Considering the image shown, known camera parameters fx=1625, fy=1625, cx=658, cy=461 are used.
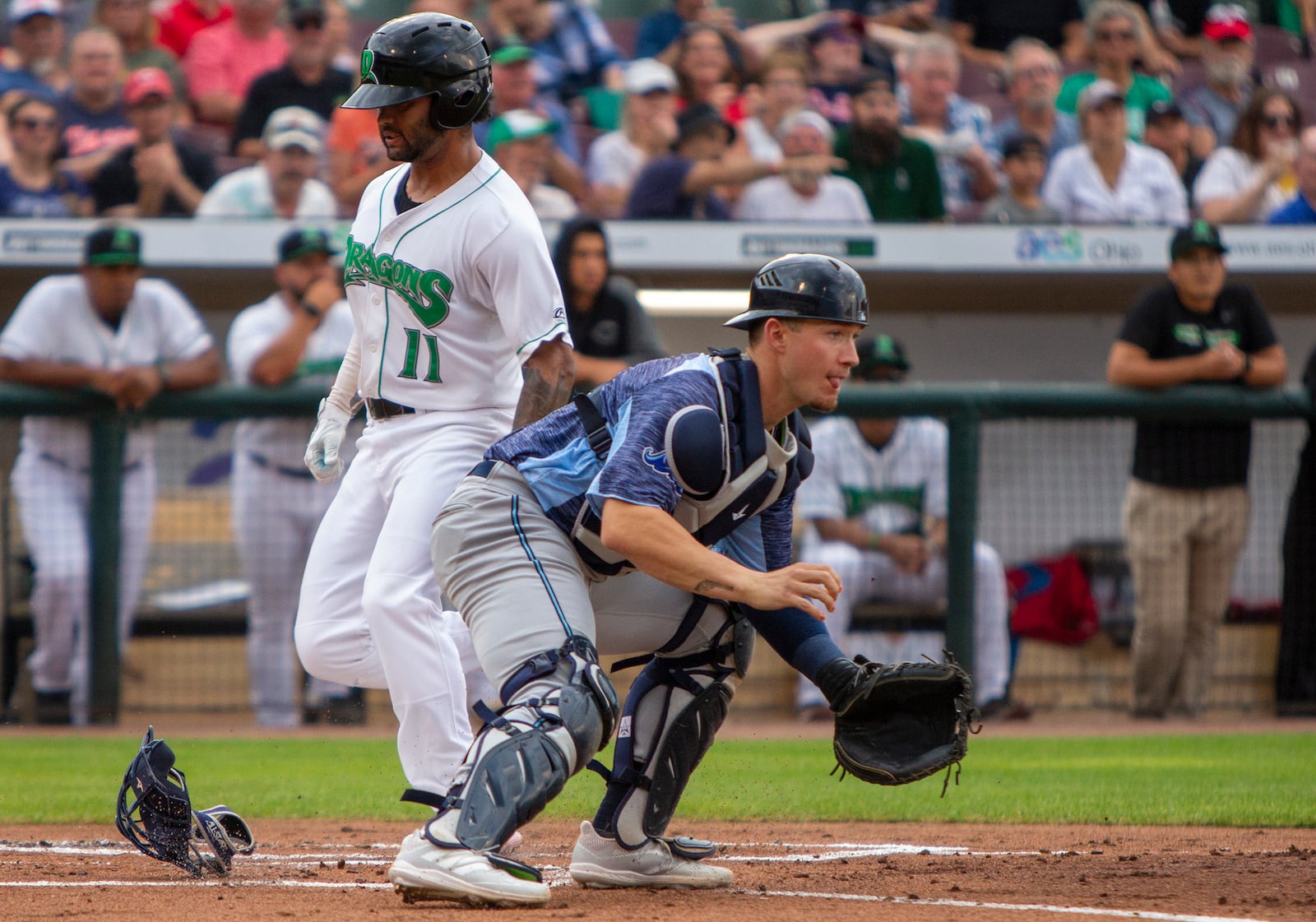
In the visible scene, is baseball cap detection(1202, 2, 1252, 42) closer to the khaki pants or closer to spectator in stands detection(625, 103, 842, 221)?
spectator in stands detection(625, 103, 842, 221)

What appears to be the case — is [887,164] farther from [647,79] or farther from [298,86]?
[298,86]

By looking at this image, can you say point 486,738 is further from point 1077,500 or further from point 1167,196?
point 1167,196

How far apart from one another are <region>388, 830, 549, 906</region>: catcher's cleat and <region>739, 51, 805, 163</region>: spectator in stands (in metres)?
6.51

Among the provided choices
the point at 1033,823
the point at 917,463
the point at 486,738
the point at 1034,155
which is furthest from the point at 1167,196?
the point at 486,738

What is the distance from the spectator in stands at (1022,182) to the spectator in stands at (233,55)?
13.7 feet

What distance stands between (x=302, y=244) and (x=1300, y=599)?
4.85 meters

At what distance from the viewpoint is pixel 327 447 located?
13.5 ft

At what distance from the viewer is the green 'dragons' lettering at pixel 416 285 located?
3711 mm

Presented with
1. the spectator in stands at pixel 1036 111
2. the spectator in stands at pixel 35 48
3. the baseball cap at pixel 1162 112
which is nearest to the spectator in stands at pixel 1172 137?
the baseball cap at pixel 1162 112

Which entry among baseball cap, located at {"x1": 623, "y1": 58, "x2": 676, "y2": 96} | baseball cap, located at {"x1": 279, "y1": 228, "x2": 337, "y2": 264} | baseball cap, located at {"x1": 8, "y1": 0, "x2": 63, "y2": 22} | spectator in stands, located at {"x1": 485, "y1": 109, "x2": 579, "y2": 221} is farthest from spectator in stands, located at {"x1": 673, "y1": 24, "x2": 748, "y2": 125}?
baseball cap, located at {"x1": 8, "y1": 0, "x2": 63, "y2": 22}

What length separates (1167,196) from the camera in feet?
29.5

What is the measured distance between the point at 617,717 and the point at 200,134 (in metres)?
6.63

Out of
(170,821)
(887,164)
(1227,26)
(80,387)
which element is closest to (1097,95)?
(887,164)

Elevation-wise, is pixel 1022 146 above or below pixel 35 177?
above
